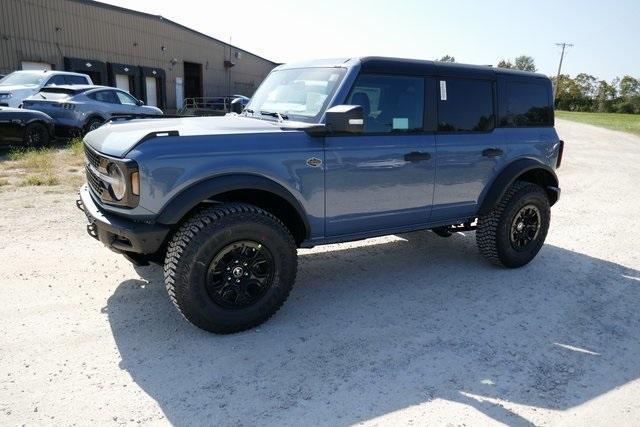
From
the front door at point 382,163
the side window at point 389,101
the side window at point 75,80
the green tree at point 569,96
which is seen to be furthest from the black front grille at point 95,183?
the green tree at point 569,96

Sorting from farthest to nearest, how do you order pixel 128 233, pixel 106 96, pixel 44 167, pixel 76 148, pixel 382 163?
pixel 106 96
pixel 76 148
pixel 44 167
pixel 382 163
pixel 128 233

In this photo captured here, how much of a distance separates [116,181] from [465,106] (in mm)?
3152

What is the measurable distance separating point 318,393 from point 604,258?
14.4 ft

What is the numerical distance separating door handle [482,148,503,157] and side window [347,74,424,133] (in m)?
0.81

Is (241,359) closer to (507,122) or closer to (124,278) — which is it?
(124,278)

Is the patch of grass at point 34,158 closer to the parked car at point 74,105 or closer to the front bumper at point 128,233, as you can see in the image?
the parked car at point 74,105

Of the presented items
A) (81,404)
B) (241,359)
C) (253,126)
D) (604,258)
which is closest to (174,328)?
(241,359)

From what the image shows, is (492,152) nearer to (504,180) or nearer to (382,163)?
(504,180)

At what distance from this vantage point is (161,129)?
3.53m

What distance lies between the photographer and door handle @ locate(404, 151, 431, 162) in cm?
413

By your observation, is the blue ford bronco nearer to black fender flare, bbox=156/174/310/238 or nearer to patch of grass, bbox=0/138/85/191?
black fender flare, bbox=156/174/310/238

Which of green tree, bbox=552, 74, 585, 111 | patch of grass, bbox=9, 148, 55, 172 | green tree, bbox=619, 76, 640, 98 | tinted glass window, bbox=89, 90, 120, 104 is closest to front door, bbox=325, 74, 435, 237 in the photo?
patch of grass, bbox=9, 148, 55, 172

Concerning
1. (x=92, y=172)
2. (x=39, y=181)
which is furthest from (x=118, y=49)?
(x=92, y=172)

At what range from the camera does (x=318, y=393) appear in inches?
113
